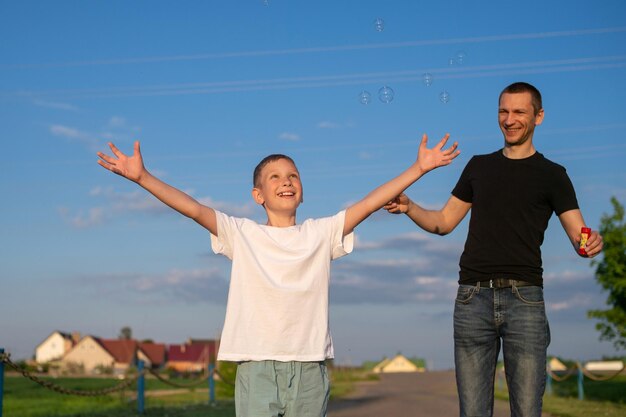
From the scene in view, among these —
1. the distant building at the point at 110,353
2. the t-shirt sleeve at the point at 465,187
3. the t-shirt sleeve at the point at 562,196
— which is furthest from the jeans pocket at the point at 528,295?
the distant building at the point at 110,353

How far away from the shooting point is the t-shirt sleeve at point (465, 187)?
5.27m

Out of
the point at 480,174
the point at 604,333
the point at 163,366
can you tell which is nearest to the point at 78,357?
the point at 163,366

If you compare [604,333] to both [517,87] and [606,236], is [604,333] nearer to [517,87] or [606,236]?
[606,236]

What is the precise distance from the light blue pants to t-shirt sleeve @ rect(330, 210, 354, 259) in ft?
2.11

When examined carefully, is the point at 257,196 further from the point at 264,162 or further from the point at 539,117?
the point at 539,117

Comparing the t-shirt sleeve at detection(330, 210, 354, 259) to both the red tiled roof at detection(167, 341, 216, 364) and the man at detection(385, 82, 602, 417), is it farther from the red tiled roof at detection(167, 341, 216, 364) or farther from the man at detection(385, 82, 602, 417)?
the red tiled roof at detection(167, 341, 216, 364)

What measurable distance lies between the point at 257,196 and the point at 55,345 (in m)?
128

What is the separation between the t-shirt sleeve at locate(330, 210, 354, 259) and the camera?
4645 millimetres

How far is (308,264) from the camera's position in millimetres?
4488

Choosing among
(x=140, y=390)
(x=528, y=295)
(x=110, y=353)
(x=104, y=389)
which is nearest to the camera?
(x=528, y=295)

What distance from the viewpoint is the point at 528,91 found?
5.08 metres

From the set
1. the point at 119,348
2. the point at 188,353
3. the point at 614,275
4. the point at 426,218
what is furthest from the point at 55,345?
the point at 426,218

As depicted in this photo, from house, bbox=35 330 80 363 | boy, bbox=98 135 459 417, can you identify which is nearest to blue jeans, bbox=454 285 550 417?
boy, bbox=98 135 459 417

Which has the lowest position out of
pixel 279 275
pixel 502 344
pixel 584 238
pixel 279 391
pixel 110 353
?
pixel 110 353
